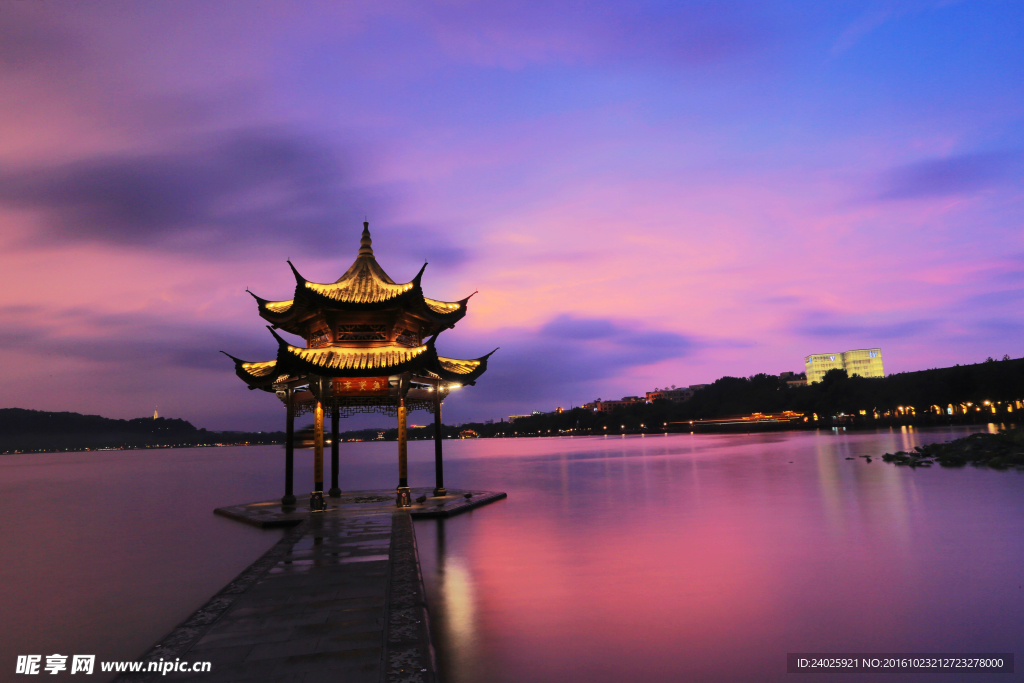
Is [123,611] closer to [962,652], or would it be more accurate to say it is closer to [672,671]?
[672,671]

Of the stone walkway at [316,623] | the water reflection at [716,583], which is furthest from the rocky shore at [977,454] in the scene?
the stone walkway at [316,623]

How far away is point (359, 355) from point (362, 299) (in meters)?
1.84

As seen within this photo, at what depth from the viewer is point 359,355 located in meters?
18.0

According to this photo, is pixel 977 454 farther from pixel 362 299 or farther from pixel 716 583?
pixel 362 299

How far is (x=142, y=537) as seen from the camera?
20062 mm

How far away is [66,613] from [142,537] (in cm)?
1092

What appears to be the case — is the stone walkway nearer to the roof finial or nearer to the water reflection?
the water reflection

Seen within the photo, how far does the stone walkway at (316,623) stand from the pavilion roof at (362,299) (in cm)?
795

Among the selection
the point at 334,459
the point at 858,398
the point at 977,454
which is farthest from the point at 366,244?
the point at 858,398

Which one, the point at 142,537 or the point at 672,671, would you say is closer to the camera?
the point at 672,671

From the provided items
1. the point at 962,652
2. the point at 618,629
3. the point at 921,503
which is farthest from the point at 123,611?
the point at 921,503

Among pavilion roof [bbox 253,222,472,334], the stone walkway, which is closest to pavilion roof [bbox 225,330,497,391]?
pavilion roof [bbox 253,222,472,334]

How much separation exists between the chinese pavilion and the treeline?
3901 inches

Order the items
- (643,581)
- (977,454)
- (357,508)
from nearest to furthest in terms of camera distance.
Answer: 1. (643,581)
2. (357,508)
3. (977,454)
